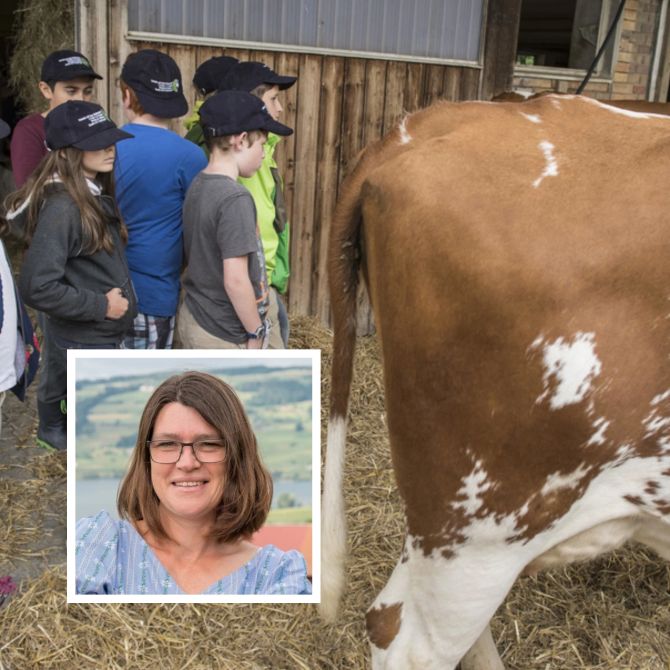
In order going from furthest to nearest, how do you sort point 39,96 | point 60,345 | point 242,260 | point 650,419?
point 39,96, point 60,345, point 242,260, point 650,419

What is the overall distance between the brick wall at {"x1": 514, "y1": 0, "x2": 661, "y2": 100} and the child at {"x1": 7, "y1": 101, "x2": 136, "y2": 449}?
413 centimetres

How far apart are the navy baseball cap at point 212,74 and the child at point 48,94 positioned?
50 centimetres

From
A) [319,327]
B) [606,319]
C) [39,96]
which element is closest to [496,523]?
[606,319]

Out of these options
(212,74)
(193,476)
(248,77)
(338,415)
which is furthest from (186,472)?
(212,74)

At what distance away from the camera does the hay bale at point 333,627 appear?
8.35 feet

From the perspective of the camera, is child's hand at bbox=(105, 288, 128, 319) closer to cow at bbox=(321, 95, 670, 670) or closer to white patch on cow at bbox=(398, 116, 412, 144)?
cow at bbox=(321, 95, 670, 670)

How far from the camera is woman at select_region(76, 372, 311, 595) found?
5.29 ft

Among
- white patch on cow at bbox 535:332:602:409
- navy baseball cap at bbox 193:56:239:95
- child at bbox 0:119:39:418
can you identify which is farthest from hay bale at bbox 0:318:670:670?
navy baseball cap at bbox 193:56:239:95

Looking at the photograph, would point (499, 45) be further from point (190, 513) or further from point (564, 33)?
point (190, 513)

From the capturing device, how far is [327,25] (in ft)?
15.9

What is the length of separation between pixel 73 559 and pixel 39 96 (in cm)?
534

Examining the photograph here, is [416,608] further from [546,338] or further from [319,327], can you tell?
[319,327]

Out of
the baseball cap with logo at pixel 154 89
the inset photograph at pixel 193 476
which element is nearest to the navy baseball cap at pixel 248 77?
the baseball cap with logo at pixel 154 89

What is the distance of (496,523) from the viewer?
73.0 inches
